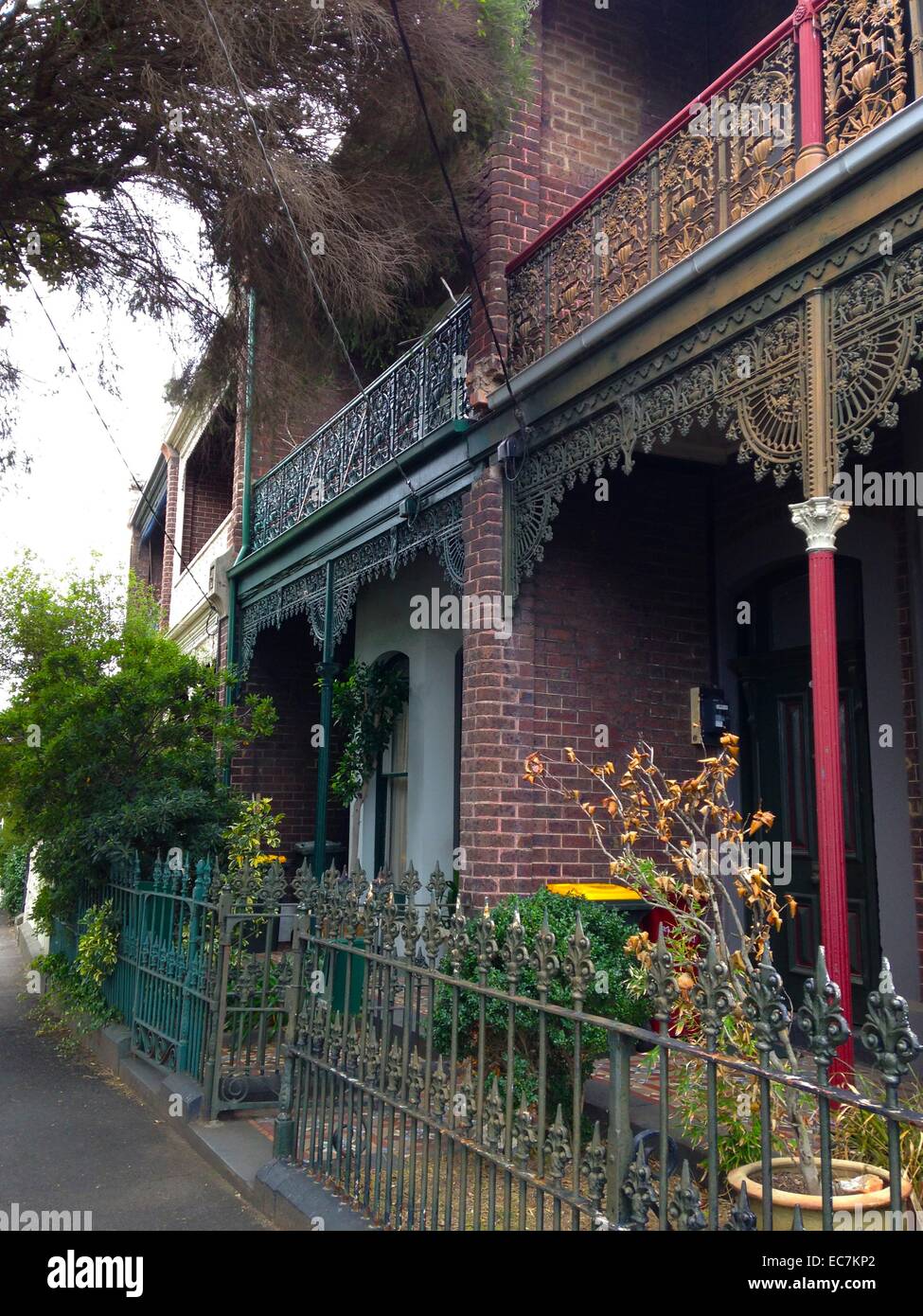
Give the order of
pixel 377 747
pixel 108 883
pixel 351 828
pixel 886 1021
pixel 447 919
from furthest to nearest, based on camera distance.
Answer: pixel 351 828, pixel 377 747, pixel 108 883, pixel 447 919, pixel 886 1021

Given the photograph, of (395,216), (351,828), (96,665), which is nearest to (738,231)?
(395,216)

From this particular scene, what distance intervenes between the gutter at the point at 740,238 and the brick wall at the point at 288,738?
7624 mm

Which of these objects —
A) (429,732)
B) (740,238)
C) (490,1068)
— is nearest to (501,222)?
(740,238)

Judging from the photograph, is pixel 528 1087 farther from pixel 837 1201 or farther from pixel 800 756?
pixel 800 756

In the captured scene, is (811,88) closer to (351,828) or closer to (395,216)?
(395,216)

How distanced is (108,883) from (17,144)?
16.2ft

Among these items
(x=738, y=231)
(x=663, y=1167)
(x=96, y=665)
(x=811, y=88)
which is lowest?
(x=663, y=1167)

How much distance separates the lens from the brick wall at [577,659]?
6.96 meters

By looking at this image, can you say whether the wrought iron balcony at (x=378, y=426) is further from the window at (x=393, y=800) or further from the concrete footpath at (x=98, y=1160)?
the concrete footpath at (x=98, y=1160)

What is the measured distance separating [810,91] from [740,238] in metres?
0.66

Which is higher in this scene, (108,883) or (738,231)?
(738,231)

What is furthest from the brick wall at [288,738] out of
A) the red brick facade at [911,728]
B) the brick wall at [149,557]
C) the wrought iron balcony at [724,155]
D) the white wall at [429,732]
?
the brick wall at [149,557]

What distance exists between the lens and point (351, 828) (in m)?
11.8

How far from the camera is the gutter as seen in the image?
4254 millimetres
